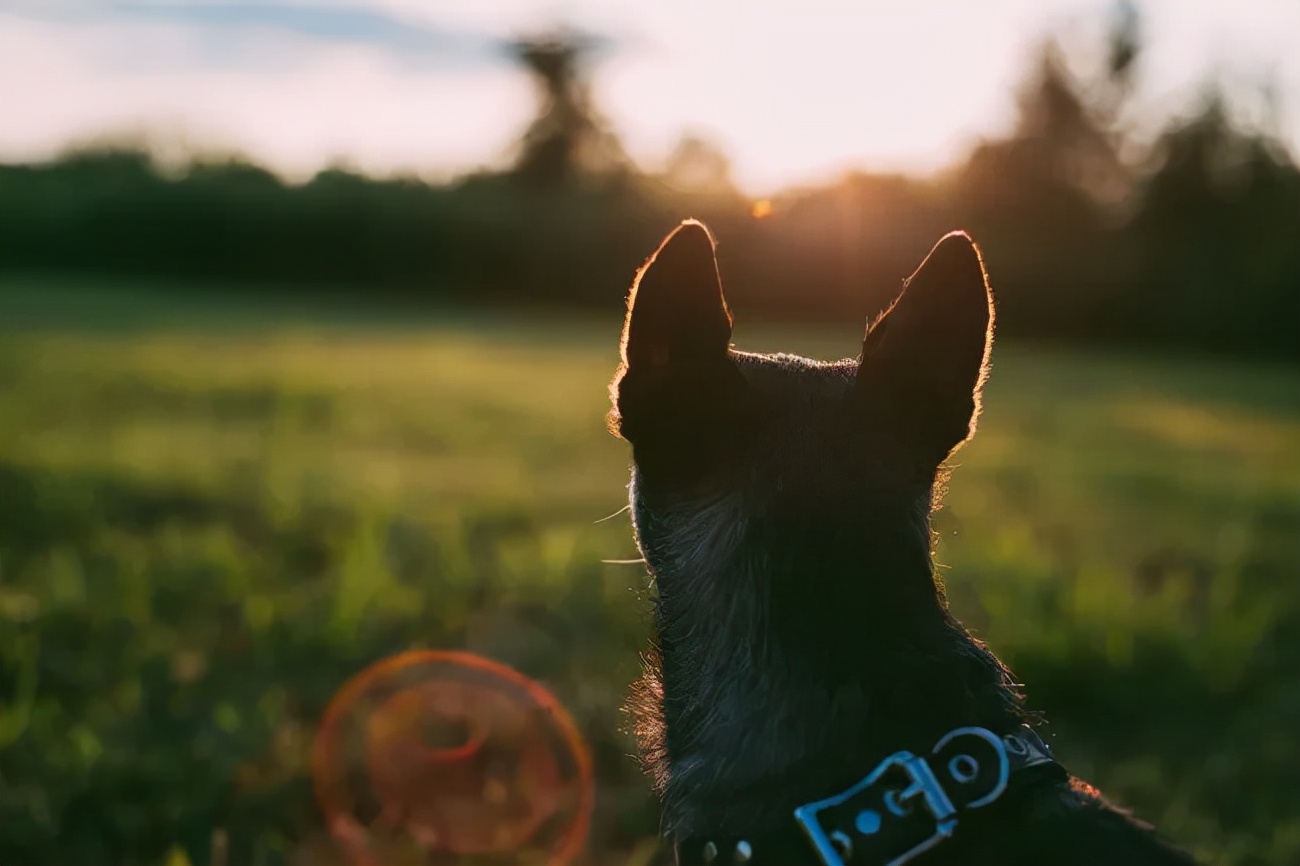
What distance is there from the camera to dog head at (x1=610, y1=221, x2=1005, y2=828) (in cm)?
206

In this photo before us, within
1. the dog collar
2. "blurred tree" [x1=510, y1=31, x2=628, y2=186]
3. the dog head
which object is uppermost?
"blurred tree" [x1=510, y1=31, x2=628, y2=186]

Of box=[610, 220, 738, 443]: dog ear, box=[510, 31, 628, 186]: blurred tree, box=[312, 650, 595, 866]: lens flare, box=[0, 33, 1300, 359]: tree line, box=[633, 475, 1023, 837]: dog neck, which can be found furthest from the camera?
box=[510, 31, 628, 186]: blurred tree

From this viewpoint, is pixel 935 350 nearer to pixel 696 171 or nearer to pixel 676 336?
pixel 676 336

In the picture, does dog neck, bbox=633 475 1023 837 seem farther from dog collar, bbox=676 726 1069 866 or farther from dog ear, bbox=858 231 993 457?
dog ear, bbox=858 231 993 457

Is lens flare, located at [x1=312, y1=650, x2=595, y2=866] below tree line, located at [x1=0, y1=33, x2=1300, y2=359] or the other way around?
below

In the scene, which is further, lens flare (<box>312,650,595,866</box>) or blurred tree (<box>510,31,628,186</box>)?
blurred tree (<box>510,31,628,186</box>)

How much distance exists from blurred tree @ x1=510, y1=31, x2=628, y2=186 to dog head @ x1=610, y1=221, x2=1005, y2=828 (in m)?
48.8

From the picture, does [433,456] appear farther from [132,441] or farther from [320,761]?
[320,761]

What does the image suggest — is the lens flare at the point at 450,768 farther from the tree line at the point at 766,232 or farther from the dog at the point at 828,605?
the tree line at the point at 766,232

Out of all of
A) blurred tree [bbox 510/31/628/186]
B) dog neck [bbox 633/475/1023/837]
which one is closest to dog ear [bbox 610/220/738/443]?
dog neck [bbox 633/475/1023/837]

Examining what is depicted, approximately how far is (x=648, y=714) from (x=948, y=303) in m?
1.16

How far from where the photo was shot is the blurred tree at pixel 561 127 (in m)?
50.3

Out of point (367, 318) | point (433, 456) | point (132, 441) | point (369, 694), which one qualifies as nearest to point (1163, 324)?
point (367, 318)

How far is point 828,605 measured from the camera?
206 cm
